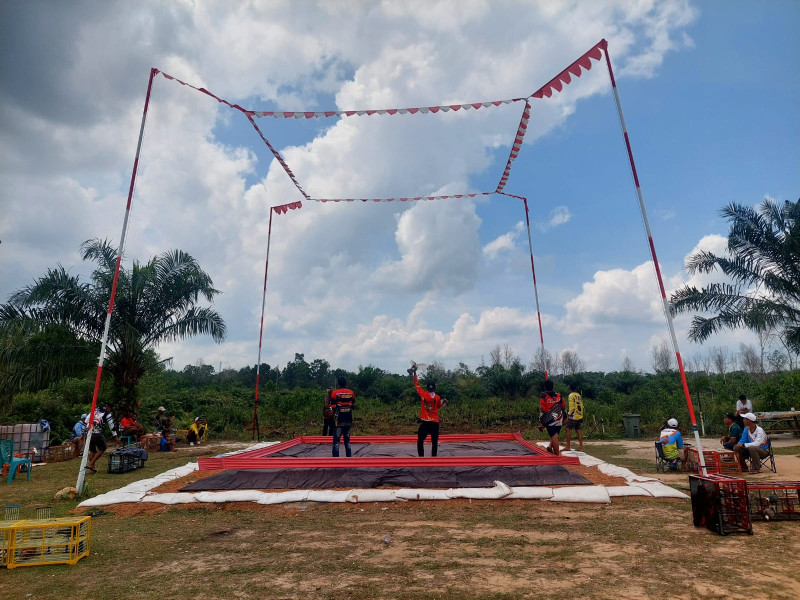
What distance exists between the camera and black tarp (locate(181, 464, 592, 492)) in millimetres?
7926

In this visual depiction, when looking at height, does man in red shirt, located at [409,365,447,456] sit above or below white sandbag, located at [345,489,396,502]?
above

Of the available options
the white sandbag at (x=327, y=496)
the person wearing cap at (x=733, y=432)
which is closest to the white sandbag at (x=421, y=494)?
the white sandbag at (x=327, y=496)

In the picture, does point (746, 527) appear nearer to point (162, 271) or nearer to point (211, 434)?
point (162, 271)

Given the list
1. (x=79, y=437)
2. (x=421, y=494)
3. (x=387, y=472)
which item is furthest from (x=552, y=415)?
(x=79, y=437)

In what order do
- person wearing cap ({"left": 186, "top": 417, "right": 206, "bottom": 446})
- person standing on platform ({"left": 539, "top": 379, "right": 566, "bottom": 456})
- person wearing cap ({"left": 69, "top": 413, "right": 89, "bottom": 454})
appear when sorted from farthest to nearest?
person wearing cap ({"left": 186, "top": 417, "right": 206, "bottom": 446}), person wearing cap ({"left": 69, "top": 413, "right": 89, "bottom": 454}), person standing on platform ({"left": 539, "top": 379, "right": 566, "bottom": 456})

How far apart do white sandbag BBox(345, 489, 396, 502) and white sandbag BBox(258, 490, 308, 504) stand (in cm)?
66

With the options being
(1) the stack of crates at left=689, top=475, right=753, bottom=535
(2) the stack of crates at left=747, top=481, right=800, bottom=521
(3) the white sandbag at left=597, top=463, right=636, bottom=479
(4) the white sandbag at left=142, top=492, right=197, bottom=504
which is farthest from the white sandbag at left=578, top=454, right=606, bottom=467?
(4) the white sandbag at left=142, top=492, right=197, bottom=504

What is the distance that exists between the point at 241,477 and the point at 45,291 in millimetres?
10028

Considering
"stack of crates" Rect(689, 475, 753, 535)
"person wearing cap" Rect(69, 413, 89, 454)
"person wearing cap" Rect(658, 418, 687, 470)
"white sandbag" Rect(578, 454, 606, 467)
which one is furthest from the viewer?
"person wearing cap" Rect(69, 413, 89, 454)

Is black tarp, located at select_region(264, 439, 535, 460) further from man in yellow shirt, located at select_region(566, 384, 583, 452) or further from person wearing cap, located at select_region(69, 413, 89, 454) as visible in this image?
person wearing cap, located at select_region(69, 413, 89, 454)

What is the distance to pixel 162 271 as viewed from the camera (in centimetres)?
1650

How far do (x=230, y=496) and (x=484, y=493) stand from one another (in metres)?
3.60

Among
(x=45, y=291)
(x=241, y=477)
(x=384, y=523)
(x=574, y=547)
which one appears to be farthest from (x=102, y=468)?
(x=574, y=547)

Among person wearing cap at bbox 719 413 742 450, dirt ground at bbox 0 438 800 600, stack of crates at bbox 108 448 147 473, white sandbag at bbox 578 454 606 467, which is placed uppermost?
person wearing cap at bbox 719 413 742 450
